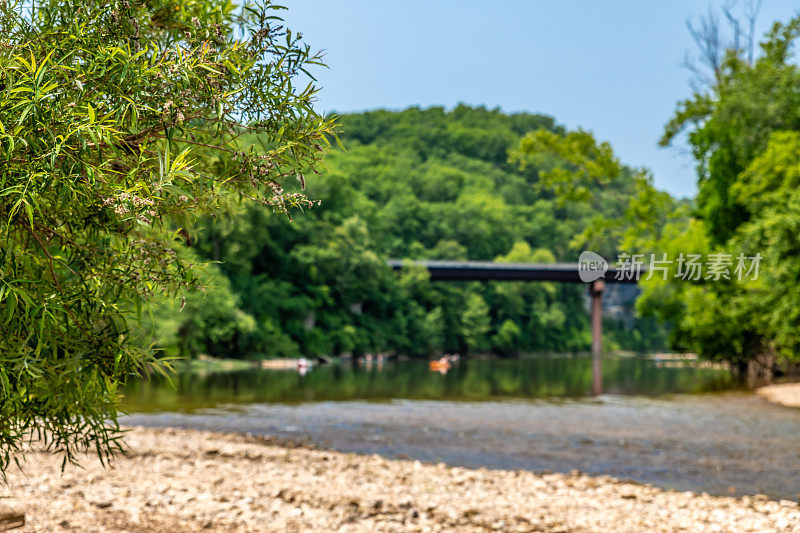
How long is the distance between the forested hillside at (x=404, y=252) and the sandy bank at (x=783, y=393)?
38.1ft

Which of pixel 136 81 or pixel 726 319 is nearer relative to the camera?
pixel 136 81

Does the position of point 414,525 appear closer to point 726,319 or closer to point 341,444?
point 341,444

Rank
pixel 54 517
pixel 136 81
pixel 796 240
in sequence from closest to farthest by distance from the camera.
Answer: pixel 136 81, pixel 54 517, pixel 796 240

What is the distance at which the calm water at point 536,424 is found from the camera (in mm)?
13057

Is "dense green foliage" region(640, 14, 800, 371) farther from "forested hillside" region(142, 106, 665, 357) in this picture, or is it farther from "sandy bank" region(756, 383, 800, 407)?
"forested hillside" region(142, 106, 665, 357)

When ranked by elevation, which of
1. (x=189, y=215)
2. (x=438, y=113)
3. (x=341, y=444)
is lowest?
(x=341, y=444)

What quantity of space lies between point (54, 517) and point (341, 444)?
8.21m

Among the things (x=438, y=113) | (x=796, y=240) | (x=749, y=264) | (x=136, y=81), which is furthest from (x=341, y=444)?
(x=438, y=113)

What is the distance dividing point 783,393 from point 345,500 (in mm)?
21663

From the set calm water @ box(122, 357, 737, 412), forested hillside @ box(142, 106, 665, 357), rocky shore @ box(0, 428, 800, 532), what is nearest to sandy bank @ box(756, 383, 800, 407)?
calm water @ box(122, 357, 737, 412)

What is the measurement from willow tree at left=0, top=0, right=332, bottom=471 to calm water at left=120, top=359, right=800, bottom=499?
9.24 meters

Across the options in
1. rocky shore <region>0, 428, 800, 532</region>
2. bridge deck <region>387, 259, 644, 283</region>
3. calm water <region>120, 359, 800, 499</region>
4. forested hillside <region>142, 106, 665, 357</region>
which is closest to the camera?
rocky shore <region>0, 428, 800, 532</region>

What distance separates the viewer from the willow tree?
370cm

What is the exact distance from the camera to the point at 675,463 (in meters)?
13.3
